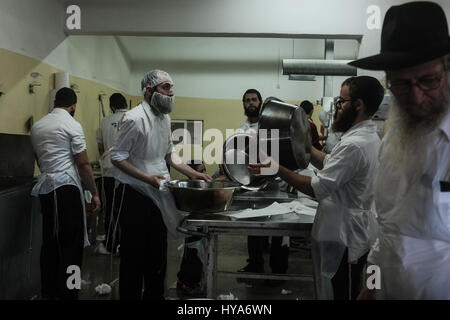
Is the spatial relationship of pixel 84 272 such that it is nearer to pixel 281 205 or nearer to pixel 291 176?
pixel 281 205

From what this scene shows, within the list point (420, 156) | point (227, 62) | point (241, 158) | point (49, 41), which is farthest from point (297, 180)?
point (227, 62)

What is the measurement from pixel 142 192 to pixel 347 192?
1.10 meters

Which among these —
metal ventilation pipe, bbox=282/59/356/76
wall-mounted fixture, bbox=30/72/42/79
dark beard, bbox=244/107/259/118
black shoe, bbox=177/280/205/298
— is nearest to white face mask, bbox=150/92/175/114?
dark beard, bbox=244/107/259/118

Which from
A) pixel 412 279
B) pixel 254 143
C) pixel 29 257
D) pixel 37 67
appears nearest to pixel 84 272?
pixel 29 257

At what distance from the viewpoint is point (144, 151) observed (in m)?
2.18

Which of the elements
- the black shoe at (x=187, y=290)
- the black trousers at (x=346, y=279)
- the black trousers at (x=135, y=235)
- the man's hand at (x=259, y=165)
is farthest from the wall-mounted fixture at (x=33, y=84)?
the black trousers at (x=346, y=279)

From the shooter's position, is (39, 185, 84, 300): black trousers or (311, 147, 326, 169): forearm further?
(39, 185, 84, 300): black trousers

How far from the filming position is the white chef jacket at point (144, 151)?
213 centimetres

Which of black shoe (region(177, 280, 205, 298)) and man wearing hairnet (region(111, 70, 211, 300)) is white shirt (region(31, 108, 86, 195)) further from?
black shoe (region(177, 280, 205, 298))

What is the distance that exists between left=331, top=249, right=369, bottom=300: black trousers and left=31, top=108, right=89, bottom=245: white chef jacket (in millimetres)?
1688

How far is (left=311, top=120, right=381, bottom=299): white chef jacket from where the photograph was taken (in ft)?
5.19

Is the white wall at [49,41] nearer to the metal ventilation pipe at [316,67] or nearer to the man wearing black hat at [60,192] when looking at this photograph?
the man wearing black hat at [60,192]

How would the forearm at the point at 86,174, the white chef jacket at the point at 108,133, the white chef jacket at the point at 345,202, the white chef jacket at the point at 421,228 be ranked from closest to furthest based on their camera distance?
the white chef jacket at the point at 421,228 → the white chef jacket at the point at 345,202 → the forearm at the point at 86,174 → the white chef jacket at the point at 108,133

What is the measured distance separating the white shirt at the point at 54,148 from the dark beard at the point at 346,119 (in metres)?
1.62
